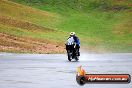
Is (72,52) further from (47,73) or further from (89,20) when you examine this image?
(89,20)

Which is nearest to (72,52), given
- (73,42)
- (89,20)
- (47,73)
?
(73,42)

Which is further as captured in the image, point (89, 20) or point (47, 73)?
point (89, 20)

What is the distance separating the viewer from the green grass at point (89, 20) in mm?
72688

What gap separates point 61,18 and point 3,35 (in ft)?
110

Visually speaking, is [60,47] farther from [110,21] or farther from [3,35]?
[110,21]

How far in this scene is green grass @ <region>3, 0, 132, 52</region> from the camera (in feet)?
238

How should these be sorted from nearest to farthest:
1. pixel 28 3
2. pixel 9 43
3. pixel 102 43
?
pixel 9 43, pixel 102 43, pixel 28 3

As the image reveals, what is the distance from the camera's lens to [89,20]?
96062 millimetres

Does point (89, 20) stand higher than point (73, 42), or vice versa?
point (73, 42)

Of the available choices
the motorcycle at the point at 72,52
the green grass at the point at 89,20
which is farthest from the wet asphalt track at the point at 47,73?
the green grass at the point at 89,20

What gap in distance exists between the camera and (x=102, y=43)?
7056 cm

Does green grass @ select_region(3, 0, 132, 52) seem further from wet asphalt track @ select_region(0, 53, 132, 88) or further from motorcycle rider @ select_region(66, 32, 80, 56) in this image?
wet asphalt track @ select_region(0, 53, 132, 88)

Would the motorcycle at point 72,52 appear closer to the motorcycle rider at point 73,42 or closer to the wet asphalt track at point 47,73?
the motorcycle rider at point 73,42

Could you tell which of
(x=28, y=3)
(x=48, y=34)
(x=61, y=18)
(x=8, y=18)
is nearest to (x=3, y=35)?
(x=48, y=34)
